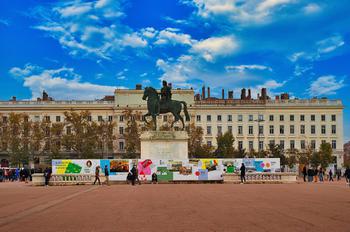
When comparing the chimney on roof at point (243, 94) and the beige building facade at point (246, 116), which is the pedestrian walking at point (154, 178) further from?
the chimney on roof at point (243, 94)

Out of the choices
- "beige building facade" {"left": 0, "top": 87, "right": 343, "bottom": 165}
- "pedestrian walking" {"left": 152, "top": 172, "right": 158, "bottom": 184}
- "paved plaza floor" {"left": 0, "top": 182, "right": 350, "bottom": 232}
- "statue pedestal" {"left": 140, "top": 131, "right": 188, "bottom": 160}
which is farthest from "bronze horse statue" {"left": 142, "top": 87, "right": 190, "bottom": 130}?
"beige building facade" {"left": 0, "top": 87, "right": 343, "bottom": 165}

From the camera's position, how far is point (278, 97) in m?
117

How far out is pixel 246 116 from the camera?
112m

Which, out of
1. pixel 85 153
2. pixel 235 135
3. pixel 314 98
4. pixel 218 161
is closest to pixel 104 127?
pixel 85 153

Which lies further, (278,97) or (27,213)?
(278,97)

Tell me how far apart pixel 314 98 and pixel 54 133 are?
185 ft

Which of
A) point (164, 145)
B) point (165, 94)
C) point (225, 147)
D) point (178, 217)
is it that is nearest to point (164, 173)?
point (164, 145)

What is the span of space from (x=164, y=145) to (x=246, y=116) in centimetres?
7395

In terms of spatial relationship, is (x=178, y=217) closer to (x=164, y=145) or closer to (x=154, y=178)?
(x=154, y=178)

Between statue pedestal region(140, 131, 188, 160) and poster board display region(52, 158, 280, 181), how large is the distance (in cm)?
115

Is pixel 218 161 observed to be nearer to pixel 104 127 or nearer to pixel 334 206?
pixel 334 206

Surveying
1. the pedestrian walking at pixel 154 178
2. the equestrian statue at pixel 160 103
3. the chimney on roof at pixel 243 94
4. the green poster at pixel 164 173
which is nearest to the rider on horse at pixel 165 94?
the equestrian statue at pixel 160 103

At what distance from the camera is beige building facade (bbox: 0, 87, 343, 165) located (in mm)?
109812

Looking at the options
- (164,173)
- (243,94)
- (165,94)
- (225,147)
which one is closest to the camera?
(164,173)
